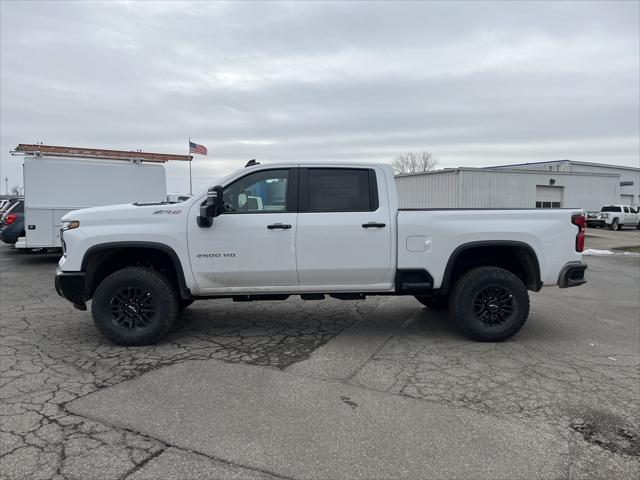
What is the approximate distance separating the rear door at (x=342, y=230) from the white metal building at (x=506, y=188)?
26.6 m

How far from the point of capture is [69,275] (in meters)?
5.21

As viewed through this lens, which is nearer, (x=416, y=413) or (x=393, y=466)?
(x=393, y=466)

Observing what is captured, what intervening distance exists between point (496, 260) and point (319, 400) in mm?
3141

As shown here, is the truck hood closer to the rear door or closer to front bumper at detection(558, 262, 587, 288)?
the rear door

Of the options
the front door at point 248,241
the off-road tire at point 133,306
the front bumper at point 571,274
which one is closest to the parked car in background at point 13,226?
the off-road tire at point 133,306

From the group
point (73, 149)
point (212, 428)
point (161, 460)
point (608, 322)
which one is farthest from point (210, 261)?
point (73, 149)

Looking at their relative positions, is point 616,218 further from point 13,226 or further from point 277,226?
point 13,226

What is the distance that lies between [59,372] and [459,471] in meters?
3.66

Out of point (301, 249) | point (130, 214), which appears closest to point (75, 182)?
point (130, 214)

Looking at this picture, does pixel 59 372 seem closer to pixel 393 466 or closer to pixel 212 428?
pixel 212 428

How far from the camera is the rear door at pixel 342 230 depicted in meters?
→ 5.34

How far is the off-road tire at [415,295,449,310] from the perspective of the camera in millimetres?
6803

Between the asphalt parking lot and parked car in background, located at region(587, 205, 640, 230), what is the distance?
30042 mm

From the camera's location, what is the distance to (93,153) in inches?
509
